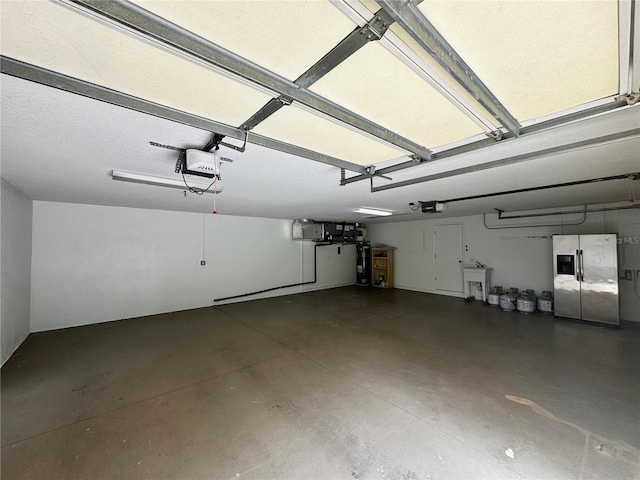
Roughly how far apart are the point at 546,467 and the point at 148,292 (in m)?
5.87

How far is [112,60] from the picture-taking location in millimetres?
921

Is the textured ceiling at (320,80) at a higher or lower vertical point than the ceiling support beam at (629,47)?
higher

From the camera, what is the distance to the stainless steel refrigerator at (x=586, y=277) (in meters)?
4.05

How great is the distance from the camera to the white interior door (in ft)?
21.0

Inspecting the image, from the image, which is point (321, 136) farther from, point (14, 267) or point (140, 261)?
point (140, 261)

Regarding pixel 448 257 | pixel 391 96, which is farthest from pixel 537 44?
pixel 448 257

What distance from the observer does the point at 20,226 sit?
3.34 m

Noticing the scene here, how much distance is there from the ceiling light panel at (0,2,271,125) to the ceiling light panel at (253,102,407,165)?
170 millimetres

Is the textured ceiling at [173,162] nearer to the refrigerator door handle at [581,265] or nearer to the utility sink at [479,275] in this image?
the refrigerator door handle at [581,265]

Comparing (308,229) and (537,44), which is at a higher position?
(537,44)

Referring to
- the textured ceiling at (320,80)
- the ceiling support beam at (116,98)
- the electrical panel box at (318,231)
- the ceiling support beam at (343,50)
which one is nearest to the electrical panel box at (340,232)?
the electrical panel box at (318,231)

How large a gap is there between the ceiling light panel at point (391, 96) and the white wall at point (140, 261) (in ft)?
16.7

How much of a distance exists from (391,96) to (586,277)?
547 centimetres

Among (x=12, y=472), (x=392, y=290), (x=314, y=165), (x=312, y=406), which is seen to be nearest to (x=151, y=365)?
(x=12, y=472)
